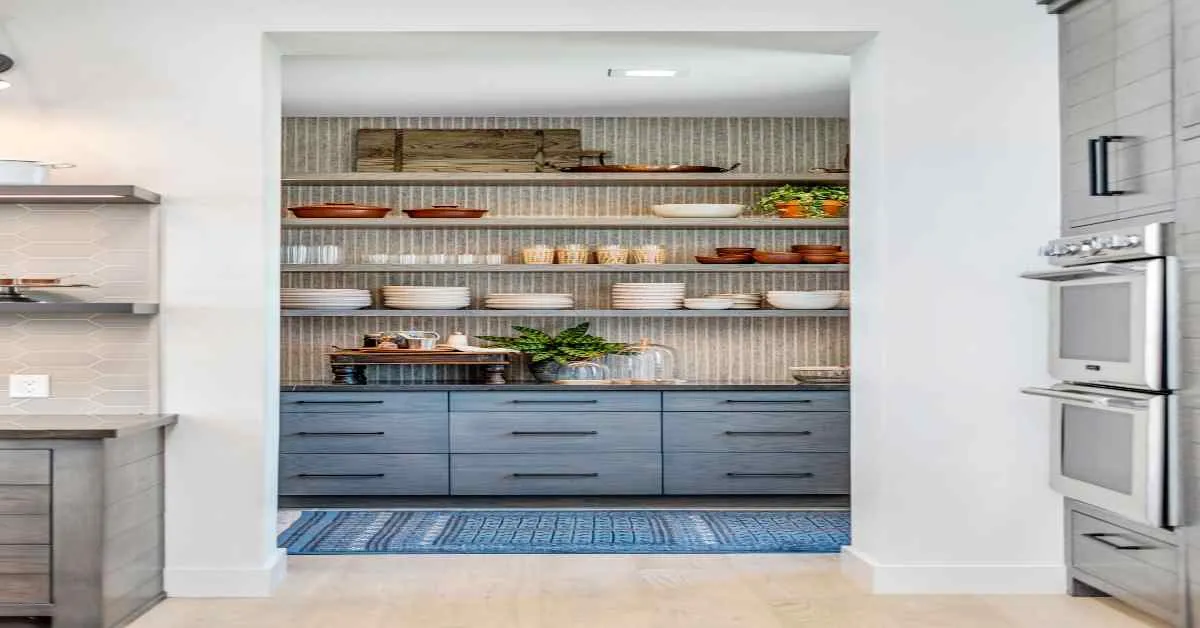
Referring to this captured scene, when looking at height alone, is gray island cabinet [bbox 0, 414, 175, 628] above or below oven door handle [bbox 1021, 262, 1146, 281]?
below

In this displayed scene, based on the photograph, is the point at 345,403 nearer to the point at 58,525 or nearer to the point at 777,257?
the point at 777,257

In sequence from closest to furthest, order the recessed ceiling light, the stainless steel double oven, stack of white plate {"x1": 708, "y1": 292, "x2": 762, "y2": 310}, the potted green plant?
the stainless steel double oven < the recessed ceiling light < the potted green plant < stack of white plate {"x1": 708, "y1": 292, "x2": 762, "y2": 310}

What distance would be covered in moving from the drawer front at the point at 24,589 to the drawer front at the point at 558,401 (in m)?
2.84

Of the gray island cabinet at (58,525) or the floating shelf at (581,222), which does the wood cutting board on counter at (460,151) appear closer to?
the floating shelf at (581,222)

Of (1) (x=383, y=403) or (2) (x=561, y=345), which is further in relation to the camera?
(2) (x=561, y=345)

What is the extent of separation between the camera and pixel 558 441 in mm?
6535

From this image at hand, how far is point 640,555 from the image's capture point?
210 inches

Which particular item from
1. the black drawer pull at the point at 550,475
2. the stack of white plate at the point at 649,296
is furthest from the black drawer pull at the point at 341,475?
the stack of white plate at the point at 649,296

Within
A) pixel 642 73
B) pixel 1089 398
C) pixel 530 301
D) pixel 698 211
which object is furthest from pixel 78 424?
pixel 698 211

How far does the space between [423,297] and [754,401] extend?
1.93 meters

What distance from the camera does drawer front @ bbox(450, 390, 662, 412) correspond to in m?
6.53

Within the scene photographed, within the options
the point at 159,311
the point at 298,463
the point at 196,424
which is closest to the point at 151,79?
the point at 159,311

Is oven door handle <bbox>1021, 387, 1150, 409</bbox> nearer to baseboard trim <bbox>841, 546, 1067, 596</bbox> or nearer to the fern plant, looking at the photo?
baseboard trim <bbox>841, 546, 1067, 596</bbox>

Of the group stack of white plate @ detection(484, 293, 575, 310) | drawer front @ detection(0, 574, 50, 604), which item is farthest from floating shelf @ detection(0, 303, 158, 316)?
stack of white plate @ detection(484, 293, 575, 310)
